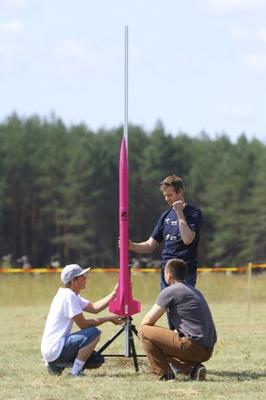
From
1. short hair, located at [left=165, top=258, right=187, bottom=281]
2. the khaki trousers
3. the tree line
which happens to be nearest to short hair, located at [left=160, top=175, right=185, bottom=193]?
short hair, located at [left=165, top=258, right=187, bottom=281]

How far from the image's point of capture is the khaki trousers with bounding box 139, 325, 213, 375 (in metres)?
10.2

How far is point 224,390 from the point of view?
382 inches

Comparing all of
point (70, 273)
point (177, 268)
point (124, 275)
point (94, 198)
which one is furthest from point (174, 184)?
point (94, 198)

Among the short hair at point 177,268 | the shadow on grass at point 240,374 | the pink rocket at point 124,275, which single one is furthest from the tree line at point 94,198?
the short hair at point 177,268

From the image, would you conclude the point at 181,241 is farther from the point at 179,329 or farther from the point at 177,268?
the point at 179,329

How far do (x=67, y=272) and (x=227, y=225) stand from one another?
217ft

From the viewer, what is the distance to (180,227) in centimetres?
1055

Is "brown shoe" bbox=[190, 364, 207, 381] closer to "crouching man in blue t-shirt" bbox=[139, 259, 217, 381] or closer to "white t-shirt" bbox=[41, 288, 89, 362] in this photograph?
"crouching man in blue t-shirt" bbox=[139, 259, 217, 381]

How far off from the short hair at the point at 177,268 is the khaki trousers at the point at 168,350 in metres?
0.53

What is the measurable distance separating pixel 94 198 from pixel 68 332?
2537 inches

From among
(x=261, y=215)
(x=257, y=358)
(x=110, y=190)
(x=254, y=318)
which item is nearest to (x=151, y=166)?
(x=110, y=190)

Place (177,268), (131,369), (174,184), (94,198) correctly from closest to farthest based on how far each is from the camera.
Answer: (177,268), (174,184), (131,369), (94,198)

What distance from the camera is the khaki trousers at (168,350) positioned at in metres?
10.2

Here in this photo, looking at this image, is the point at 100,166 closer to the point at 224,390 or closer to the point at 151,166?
the point at 151,166
